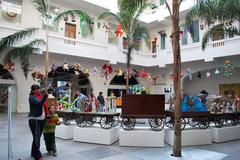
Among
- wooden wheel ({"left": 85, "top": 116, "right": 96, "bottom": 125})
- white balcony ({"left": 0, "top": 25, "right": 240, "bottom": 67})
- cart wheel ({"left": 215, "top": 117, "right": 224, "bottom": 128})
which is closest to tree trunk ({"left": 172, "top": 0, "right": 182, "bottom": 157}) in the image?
cart wheel ({"left": 215, "top": 117, "right": 224, "bottom": 128})

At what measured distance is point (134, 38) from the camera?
12602mm

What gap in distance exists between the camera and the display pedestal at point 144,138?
6719 millimetres

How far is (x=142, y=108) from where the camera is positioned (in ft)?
23.2

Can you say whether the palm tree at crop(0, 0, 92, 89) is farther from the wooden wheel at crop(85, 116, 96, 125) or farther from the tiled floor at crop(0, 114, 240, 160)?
the tiled floor at crop(0, 114, 240, 160)

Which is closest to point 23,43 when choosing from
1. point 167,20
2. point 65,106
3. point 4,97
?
point 4,97

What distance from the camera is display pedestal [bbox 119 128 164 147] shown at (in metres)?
6.72

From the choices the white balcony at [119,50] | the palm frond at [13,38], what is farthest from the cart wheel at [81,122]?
the white balcony at [119,50]

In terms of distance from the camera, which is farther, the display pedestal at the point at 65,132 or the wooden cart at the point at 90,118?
the display pedestal at the point at 65,132

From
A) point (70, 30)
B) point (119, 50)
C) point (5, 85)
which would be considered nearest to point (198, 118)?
point (119, 50)

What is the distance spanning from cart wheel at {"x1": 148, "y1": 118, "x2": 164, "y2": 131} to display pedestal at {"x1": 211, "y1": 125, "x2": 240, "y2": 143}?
1896 mm

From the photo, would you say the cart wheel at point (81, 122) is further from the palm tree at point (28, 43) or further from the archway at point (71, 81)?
the archway at point (71, 81)

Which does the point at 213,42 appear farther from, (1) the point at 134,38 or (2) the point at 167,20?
(1) the point at 134,38

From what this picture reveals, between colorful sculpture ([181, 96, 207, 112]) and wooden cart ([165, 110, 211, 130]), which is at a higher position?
colorful sculpture ([181, 96, 207, 112])

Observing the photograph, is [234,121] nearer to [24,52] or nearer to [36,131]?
[36,131]
